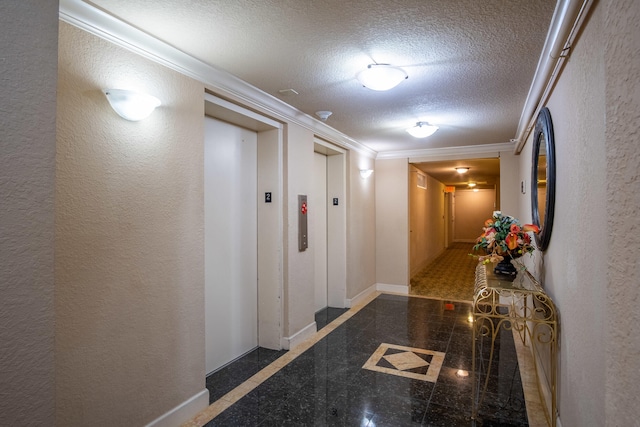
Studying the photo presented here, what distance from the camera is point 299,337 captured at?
3596 millimetres

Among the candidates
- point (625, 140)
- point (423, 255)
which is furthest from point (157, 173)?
point (423, 255)

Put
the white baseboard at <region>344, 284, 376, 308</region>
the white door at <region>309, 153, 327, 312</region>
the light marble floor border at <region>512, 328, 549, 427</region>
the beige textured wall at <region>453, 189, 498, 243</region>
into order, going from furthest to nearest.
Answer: the beige textured wall at <region>453, 189, 498, 243</region> < the white baseboard at <region>344, 284, 376, 308</region> < the white door at <region>309, 153, 327, 312</region> < the light marble floor border at <region>512, 328, 549, 427</region>

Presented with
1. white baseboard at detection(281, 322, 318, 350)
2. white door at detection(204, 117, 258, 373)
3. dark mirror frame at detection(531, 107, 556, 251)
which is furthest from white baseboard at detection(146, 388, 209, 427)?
dark mirror frame at detection(531, 107, 556, 251)

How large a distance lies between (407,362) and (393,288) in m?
2.75

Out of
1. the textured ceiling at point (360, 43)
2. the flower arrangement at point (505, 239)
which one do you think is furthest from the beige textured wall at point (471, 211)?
the flower arrangement at point (505, 239)

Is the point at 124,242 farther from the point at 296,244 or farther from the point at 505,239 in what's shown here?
the point at 505,239

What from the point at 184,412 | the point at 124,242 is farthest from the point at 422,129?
the point at 184,412

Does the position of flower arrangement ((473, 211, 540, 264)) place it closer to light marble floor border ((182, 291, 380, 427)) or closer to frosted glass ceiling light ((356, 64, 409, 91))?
frosted glass ceiling light ((356, 64, 409, 91))

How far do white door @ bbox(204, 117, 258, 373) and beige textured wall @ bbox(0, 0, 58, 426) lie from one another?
201 centimetres

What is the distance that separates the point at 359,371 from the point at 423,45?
260 centimetres

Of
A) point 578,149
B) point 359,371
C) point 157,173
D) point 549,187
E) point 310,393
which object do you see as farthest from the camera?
point 359,371

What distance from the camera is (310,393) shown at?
2625mm

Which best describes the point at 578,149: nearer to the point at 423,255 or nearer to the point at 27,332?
the point at 27,332

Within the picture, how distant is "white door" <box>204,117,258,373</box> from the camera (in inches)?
117
